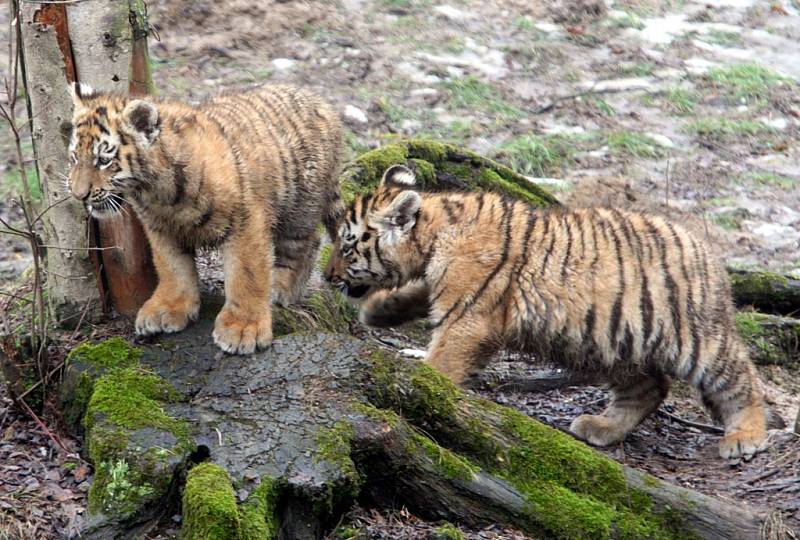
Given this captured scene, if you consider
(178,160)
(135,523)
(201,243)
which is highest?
(178,160)

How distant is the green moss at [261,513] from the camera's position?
3652 mm

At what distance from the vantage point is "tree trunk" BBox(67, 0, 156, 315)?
4551mm

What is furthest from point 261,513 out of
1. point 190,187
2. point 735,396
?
point 735,396

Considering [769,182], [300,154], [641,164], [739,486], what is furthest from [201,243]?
[769,182]

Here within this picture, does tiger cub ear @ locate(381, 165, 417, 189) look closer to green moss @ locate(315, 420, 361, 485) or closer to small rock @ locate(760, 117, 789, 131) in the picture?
green moss @ locate(315, 420, 361, 485)

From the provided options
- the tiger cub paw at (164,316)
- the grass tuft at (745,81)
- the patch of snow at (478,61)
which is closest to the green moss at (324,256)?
the tiger cub paw at (164,316)

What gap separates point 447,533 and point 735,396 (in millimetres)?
2499

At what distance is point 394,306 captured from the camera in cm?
626

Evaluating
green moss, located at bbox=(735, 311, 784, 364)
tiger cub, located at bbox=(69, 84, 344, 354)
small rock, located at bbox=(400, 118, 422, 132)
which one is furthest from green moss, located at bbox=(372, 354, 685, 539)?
small rock, located at bbox=(400, 118, 422, 132)

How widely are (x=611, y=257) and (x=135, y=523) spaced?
3009 mm

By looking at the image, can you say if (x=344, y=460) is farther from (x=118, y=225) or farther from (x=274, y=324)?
(x=118, y=225)

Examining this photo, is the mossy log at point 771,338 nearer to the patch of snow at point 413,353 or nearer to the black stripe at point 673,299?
the black stripe at point 673,299

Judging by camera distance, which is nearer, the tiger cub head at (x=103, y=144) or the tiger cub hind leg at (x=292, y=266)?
the tiger cub head at (x=103, y=144)

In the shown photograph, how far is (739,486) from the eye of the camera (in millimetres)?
5016
